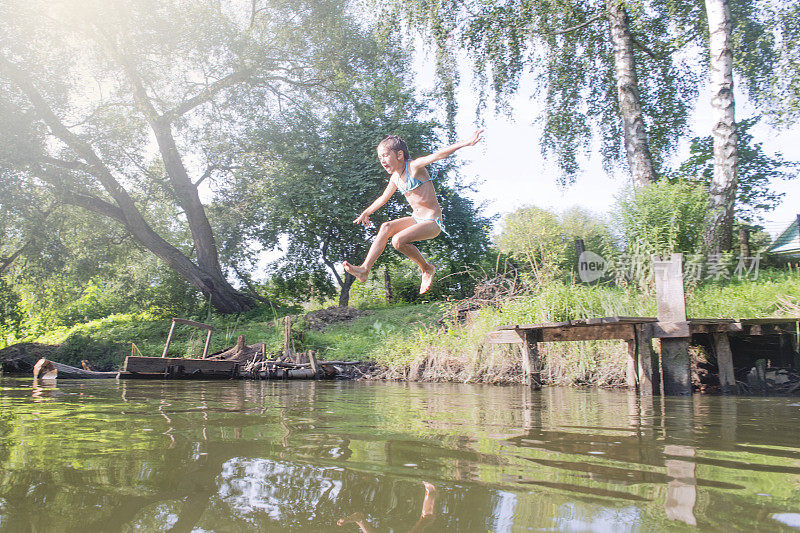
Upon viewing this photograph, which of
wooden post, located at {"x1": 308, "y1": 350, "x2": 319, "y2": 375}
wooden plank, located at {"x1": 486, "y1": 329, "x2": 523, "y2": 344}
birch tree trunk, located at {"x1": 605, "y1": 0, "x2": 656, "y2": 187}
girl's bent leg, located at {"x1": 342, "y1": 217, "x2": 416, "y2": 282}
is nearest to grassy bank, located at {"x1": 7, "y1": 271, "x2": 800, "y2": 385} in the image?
wooden plank, located at {"x1": 486, "y1": 329, "x2": 523, "y2": 344}

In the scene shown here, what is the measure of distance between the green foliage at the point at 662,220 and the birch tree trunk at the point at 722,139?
24.3 inches

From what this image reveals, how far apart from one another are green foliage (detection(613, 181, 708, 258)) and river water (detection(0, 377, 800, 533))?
6.18 metres

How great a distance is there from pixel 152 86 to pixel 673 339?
61.1 ft

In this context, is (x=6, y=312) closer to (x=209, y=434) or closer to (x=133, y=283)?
(x=133, y=283)

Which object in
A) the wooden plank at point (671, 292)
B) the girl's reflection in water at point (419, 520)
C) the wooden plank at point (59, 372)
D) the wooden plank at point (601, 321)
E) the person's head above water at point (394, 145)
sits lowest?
the wooden plank at point (59, 372)

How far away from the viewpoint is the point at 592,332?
6.55 meters

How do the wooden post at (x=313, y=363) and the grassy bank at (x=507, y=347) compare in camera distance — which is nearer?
the grassy bank at (x=507, y=347)

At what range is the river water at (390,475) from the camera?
1.17m

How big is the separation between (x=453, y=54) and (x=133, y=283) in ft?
54.9

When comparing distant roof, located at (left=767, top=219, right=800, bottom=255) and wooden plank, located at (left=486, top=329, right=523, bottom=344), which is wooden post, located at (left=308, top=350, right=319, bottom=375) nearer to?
wooden plank, located at (left=486, top=329, right=523, bottom=344)

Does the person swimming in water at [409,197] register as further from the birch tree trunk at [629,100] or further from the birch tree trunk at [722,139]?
the birch tree trunk at [629,100]

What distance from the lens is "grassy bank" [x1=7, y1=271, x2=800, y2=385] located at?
7516mm

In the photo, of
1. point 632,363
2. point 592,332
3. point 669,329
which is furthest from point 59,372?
point 669,329

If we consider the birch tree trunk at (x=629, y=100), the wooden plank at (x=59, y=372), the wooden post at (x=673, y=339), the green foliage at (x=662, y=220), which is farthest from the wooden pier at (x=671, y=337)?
the wooden plank at (x=59, y=372)
